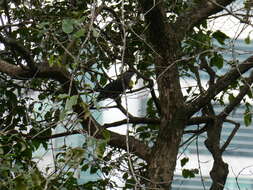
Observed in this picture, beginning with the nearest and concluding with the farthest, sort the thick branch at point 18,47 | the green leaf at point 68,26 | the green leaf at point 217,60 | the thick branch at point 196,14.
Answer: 1. the green leaf at point 68,26
2. the thick branch at point 18,47
3. the thick branch at point 196,14
4. the green leaf at point 217,60

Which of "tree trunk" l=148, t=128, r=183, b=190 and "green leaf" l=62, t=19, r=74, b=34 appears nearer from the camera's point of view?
"green leaf" l=62, t=19, r=74, b=34

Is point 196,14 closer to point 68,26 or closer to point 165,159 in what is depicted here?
point 165,159

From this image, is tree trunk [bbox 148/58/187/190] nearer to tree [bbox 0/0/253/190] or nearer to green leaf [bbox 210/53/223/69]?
tree [bbox 0/0/253/190]

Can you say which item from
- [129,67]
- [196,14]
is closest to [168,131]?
[129,67]

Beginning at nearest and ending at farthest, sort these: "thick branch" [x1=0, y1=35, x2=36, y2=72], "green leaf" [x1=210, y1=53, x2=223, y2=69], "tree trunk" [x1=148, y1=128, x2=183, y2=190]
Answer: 1. "thick branch" [x1=0, y1=35, x2=36, y2=72]
2. "tree trunk" [x1=148, y1=128, x2=183, y2=190]
3. "green leaf" [x1=210, y1=53, x2=223, y2=69]

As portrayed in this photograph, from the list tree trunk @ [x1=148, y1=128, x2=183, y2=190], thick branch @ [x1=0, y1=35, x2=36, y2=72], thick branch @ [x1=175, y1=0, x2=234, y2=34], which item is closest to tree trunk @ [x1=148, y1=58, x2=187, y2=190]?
tree trunk @ [x1=148, y1=128, x2=183, y2=190]

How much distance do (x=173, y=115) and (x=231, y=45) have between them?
0.41 meters

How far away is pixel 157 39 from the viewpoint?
2592mm

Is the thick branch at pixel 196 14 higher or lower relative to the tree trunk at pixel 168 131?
higher

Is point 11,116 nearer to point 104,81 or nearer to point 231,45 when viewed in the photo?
point 104,81

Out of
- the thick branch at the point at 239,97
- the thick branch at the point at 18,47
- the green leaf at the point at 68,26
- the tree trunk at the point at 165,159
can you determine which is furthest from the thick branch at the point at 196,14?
the green leaf at the point at 68,26

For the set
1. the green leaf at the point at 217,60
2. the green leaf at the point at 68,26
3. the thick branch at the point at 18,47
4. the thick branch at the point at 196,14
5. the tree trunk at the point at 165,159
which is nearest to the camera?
the green leaf at the point at 68,26

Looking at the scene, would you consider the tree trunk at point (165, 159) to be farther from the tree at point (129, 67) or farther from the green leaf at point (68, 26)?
the green leaf at point (68, 26)

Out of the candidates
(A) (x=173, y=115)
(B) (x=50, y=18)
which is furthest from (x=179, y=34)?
(B) (x=50, y=18)
